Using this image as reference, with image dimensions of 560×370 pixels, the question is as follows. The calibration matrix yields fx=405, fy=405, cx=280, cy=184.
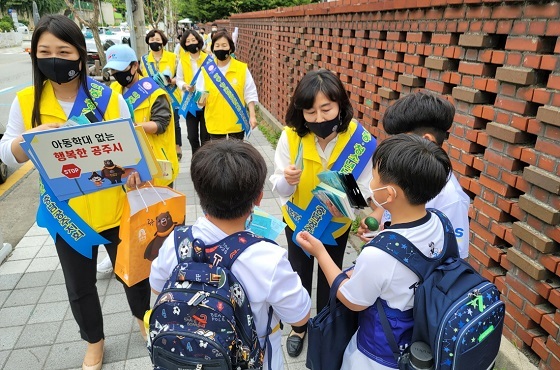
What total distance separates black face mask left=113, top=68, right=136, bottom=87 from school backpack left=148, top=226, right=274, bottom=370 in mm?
2118

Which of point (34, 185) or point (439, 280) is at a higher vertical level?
point (439, 280)

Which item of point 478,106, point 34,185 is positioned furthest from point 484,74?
point 34,185

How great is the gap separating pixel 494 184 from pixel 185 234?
→ 187 cm

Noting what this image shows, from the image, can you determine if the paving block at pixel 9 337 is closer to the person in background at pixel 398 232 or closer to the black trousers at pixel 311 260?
the black trousers at pixel 311 260

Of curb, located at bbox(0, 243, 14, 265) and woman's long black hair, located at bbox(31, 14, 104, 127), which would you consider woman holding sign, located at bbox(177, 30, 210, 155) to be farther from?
woman's long black hair, located at bbox(31, 14, 104, 127)

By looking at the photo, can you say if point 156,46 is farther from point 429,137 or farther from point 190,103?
point 429,137

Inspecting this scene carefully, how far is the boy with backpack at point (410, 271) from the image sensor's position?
1259mm

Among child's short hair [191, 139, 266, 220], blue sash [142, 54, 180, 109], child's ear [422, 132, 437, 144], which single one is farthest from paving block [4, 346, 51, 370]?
blue sash [142, 54, 180, 109]

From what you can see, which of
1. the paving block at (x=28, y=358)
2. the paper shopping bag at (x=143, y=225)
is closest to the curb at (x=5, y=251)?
the paving block at (x=28, y=358)

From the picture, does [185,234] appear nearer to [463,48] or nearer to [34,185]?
[463,48]

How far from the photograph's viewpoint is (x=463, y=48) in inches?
102

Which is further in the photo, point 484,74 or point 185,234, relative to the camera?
point 484,74

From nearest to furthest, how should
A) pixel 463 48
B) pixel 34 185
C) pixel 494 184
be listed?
pixel 494 184 < pixel 463 48 < pixel 34 185

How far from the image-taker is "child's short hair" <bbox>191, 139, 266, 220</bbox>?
1340mm
